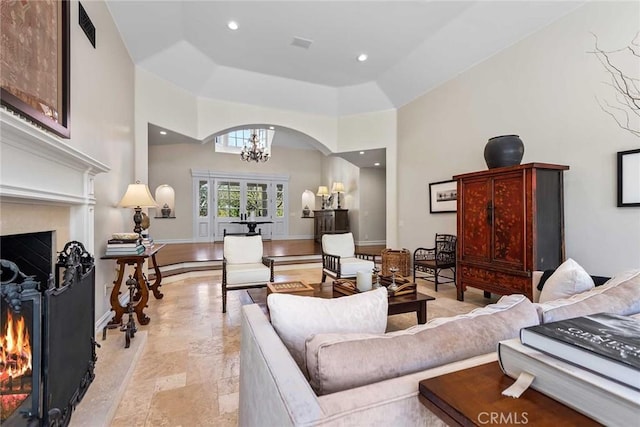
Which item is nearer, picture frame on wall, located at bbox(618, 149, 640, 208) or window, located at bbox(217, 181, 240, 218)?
picture frame on wall, located at bbox(618, 149, 640, 208)

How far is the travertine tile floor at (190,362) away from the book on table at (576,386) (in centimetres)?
168

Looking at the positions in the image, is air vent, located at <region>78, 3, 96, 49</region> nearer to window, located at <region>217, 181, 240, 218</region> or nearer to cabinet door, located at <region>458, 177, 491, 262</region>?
cabinet door, located at <region>458, 177, 491, 262</region>

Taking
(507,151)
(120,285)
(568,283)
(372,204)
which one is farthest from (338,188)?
(568,283)

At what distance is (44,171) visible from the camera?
66.1 inches

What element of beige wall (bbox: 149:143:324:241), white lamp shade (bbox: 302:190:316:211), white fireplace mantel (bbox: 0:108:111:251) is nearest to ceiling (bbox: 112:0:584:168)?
white fireplace mantel (bbox: 0:108:111:251)

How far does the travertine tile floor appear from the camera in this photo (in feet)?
5.86

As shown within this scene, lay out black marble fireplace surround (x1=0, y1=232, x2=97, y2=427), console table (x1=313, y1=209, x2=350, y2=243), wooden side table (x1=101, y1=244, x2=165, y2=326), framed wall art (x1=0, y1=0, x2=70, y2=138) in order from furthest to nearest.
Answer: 1. console table (x1=313, y1=209, x2=350, y2=243)
2. wooden side table (x1=101, y1=244, x2=165, y2=326)
3. framed wall art (x1=0, y1=0, x2=70, y2=138)
4. black marble fireplace surround (x1=0, y1=232, x2=97, y2=427)

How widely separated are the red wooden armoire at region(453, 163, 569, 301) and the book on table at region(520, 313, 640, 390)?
2.56 m

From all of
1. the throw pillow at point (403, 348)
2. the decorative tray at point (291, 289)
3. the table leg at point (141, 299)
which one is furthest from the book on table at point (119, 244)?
the throw pillow at point (403, 348)

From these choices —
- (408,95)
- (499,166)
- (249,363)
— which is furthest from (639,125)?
(249,363)

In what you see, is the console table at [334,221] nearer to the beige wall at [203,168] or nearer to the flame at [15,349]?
the beige wall at [203,168]

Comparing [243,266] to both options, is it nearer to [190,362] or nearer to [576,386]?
[190,362]

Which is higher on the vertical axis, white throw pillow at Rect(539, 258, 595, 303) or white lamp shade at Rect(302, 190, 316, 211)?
white lamp shade at Rect(302, 190, 316, 211)

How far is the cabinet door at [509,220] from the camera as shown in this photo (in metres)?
3.03
